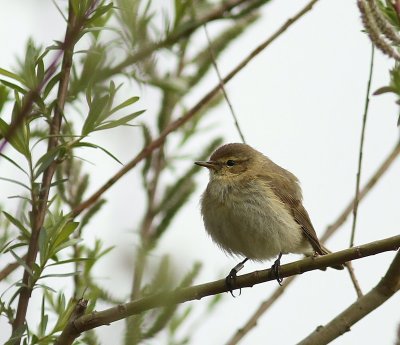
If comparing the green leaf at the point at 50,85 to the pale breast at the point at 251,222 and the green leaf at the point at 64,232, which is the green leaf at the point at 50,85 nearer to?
the green leaf at the point at 64,232

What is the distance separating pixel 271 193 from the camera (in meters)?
5.33

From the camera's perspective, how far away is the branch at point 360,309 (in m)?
2.70

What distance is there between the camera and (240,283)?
3.26 metres

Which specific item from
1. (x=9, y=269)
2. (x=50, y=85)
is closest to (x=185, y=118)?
(x=50, y=85)

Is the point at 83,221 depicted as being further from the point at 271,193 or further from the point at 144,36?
the point at 271,193

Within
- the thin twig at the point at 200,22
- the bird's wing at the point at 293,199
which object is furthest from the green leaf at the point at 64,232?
the bird's wing at the point at 293,199

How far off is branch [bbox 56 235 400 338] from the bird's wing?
2073 mm

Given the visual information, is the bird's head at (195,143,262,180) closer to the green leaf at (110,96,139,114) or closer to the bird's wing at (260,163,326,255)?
the bird's wing at (260,163,326,255)

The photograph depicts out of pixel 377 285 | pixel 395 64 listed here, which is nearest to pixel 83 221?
pixel 377 285

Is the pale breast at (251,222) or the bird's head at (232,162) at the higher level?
the bird's head at (232,162)

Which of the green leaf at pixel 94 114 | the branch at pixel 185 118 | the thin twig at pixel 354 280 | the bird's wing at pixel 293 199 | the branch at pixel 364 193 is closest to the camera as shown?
the green leaf at pixel 94 114

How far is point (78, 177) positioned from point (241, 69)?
924 mm

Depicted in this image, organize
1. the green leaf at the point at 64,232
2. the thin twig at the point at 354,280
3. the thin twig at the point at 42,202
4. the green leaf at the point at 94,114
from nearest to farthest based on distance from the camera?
the thin twig at the point at 42,202 → the green leaf at the point at 94,114 → the green leaf at the point at 64,232 → the thin twig at the point at 354,280

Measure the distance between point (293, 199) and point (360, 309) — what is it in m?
2.82
